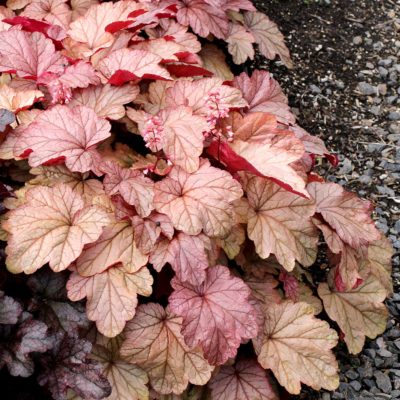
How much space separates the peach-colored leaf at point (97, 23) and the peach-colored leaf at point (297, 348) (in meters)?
1.24

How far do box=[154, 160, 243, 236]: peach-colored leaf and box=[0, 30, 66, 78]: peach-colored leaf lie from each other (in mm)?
688

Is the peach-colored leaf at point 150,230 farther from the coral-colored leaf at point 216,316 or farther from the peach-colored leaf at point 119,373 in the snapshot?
the peach-colored leaf at point 119,373

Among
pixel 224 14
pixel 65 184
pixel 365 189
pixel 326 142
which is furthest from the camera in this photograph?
pixel 326 142

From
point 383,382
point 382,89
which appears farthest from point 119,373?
point 382,89

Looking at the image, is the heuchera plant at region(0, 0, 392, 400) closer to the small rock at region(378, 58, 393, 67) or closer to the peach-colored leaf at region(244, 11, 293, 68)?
the peach-colored leaf at region(244, 11, 293, 68)

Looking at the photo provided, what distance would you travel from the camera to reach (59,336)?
1.91 meters

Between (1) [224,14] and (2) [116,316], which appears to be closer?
(2) [116,316]

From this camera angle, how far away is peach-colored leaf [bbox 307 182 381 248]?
87.9 inches

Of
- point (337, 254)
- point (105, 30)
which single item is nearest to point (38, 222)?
point (105, 30)

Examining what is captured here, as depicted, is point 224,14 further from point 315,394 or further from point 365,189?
point 315,394

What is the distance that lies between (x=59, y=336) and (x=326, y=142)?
1.95 metres

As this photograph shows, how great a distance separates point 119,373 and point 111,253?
0.40m

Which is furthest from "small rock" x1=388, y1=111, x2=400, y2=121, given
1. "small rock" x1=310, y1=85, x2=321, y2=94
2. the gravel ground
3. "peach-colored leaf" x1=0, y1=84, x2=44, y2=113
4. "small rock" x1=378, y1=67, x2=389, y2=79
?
"peach-colored leaf" x1=0, y1=84, x2=44, y2=113

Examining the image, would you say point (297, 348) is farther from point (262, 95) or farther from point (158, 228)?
point (262, 95)
